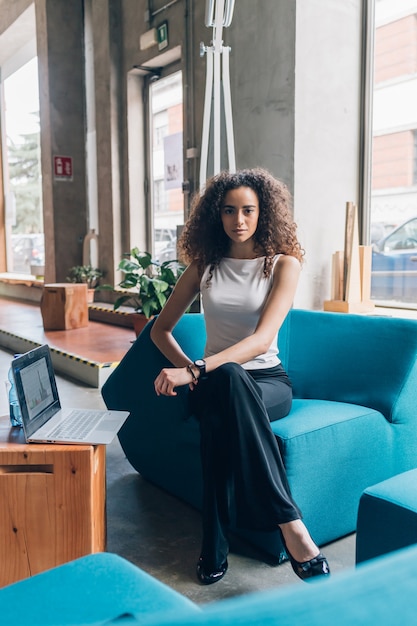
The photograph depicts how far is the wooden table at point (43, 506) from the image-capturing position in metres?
1.59

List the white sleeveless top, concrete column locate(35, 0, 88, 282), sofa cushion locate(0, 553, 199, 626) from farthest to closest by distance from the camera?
concrete column locate(35, 0, 88, 282), the white sleeveless top, sofa cushion locate(0, 553, 199, 626)

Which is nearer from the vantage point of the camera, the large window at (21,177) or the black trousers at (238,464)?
the black trousers at (238,464)

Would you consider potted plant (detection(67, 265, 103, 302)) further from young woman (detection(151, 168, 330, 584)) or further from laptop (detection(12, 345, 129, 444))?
laptop (detection(12, 345, 129, 444))

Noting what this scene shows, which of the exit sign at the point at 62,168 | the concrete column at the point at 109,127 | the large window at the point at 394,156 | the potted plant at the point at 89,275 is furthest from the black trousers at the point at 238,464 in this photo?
the exit sign at the point at 62,168

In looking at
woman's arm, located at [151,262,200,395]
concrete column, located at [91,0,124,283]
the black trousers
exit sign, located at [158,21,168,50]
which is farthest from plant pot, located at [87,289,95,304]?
the black trousers

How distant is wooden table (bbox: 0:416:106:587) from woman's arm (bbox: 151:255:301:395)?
0.42m

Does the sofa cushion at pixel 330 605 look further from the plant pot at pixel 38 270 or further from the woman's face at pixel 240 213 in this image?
the plant pot at pixel 38 270

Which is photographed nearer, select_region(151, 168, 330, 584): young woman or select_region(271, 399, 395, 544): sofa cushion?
select_region(151, 168, 330, 584): young woman

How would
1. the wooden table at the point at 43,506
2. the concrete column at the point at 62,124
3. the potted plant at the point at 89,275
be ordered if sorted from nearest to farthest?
the wooden table at the point at 43,506 < the potted plant at the point at 89,275 < the concrete column at the point at 62,124

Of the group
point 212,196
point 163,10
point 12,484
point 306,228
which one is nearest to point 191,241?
point 212,196

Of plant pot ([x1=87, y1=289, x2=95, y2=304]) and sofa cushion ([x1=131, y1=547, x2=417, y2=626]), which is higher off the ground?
sofa cushion ([x1=131, y1=547, x2=417, y2=626])

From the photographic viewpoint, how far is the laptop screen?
165 centimetres

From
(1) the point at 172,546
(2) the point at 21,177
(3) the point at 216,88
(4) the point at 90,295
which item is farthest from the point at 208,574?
(2) the point at 21,177

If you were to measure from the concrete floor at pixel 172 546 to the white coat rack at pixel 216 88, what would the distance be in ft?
6.86
